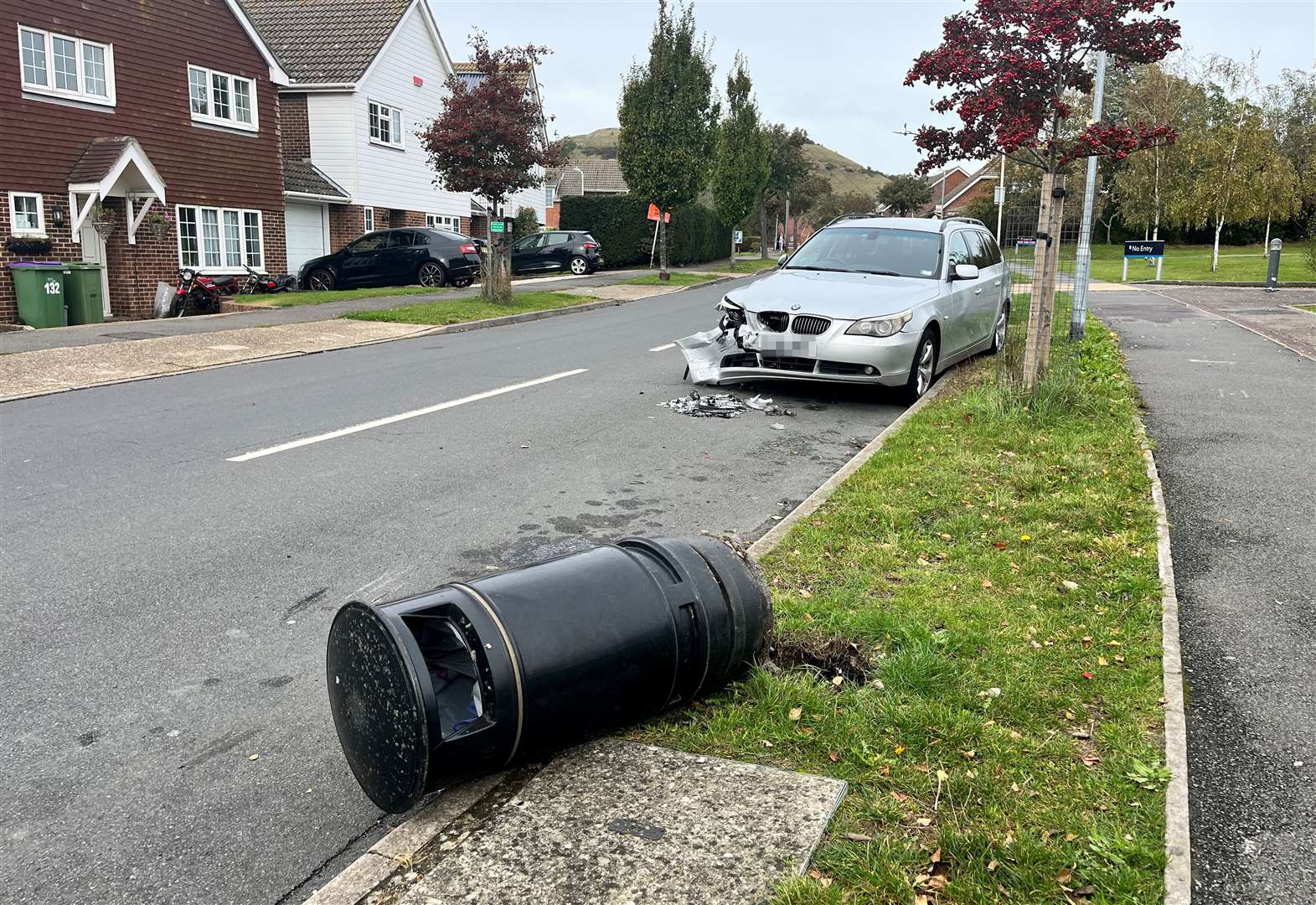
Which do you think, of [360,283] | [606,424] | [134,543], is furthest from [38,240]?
[134,543]

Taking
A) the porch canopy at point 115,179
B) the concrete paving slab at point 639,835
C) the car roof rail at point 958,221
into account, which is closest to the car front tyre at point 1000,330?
the car roof rail at point 958,221

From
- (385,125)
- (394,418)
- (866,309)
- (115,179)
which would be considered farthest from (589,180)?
(394,418)

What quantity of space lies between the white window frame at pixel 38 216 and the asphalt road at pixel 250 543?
403 inches

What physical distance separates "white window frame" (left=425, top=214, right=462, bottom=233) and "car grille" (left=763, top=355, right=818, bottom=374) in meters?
27.2

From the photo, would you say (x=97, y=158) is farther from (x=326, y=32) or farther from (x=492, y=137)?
(x=326, y=32)

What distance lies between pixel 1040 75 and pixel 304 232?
81.8ft

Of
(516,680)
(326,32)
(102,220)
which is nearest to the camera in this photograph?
(516,680)

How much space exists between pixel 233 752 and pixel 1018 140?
7.79m

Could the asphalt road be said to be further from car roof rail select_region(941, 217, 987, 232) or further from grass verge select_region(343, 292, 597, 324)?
grass verge select_region(343, 292, 597, 324)

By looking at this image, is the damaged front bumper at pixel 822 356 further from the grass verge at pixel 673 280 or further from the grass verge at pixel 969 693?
the grass verge at pixel 673 280

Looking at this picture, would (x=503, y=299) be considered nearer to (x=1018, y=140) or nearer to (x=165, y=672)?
(x=1018, y=140)

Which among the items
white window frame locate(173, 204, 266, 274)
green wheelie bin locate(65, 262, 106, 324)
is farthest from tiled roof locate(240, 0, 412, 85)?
green wheelie bin locate(65, 262, 106, 324)

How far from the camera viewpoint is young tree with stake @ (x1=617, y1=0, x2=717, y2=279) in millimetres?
31406

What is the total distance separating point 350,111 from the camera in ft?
101
